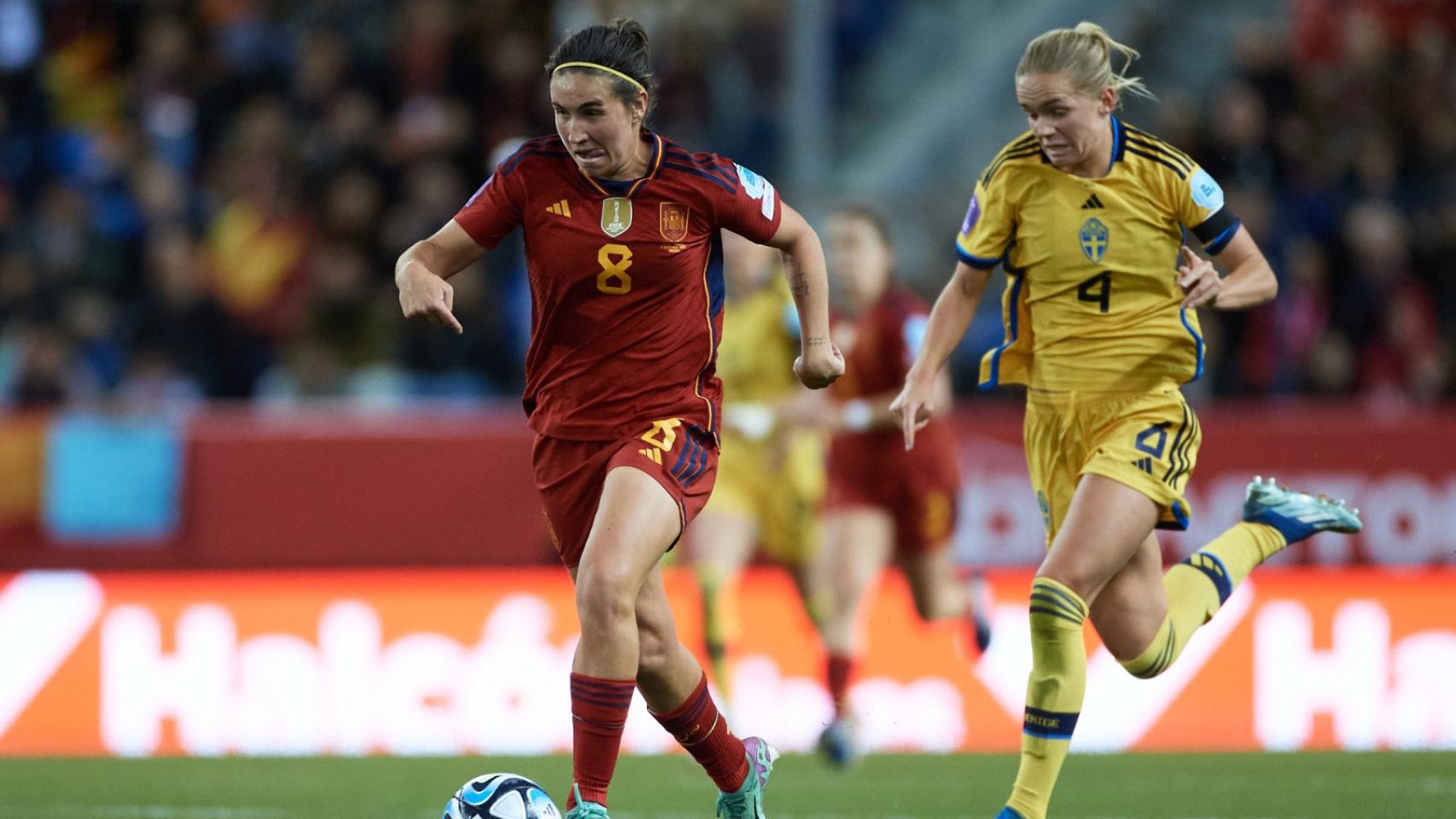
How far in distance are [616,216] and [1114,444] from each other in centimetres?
163

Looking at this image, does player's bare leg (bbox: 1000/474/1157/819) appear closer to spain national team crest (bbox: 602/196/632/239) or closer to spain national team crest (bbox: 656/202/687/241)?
spain national team crest (bbox: 656/202/687/241)

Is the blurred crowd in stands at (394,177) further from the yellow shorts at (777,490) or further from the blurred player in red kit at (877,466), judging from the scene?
the blurred player in red kit at (877,466)

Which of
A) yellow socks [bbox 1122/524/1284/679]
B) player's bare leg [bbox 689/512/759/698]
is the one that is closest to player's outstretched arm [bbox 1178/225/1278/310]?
yellow socks [bbox 1122/524/1284/679]

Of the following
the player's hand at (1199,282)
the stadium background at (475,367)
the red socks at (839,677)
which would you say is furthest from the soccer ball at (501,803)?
the stadium background at (475,367)

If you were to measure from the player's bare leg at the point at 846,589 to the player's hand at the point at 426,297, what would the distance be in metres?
3.84

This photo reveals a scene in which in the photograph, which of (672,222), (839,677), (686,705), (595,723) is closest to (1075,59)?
(672,222)

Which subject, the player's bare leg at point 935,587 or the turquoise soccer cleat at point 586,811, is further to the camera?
the player's bare leg at point 935,587

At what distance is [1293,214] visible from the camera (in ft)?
43.8

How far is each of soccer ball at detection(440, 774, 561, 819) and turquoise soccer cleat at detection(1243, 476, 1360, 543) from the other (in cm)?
286

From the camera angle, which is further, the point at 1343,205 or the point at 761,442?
the point at 1343,205

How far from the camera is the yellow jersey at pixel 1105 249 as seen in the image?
6156 millimetres

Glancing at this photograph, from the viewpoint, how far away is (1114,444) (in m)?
6.17

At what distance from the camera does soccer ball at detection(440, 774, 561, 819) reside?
562cm

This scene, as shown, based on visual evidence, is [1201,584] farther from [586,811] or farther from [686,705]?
[586,811]
